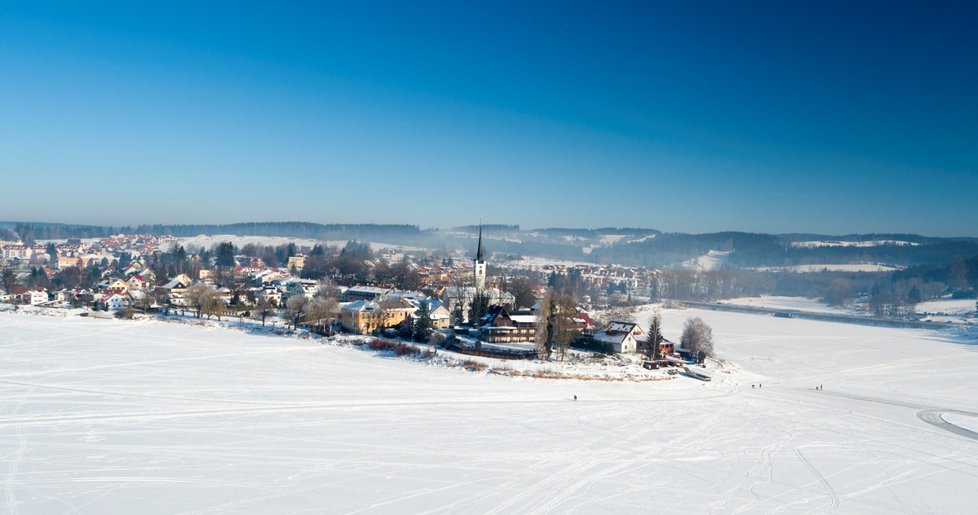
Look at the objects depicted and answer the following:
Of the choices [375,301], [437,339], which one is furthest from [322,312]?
[437,339]

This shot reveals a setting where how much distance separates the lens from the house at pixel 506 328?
94.4 ft

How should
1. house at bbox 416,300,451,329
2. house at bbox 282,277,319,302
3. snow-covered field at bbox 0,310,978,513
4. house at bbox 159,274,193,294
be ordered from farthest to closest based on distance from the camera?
house at bbox 282,277,319,302 < house at bbox 159,274,193,294 < house at bbox 416,300,451,329 < snow-covered field at bbox 0,310,978,513

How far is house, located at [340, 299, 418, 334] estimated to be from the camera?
1206 inches

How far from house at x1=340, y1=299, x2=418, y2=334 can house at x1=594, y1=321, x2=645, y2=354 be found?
10.6 meters

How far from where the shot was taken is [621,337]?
2767cm

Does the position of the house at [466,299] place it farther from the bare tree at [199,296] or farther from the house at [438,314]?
the bare tree at [199,296]

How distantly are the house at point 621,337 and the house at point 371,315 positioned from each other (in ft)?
34.9

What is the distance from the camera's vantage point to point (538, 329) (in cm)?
2656

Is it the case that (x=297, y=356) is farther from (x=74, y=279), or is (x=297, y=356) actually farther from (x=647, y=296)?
(x=647, y=296)

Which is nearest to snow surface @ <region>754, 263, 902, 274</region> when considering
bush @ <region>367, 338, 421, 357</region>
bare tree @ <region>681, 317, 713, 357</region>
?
bare tree @ <region>681, 317, 713, 357</region>

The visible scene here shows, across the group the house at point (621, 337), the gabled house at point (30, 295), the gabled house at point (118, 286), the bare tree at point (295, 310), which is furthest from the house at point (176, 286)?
the house at point (621, 337)

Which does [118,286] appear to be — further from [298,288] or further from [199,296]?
[199,296]

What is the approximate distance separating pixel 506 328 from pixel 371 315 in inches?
289

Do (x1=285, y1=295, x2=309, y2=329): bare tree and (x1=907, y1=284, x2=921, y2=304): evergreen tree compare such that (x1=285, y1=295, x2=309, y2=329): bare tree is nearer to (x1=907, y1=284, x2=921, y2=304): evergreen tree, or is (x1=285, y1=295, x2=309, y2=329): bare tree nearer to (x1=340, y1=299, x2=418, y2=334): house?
(x1=340, y1=299, x2=418, y2=334): house
